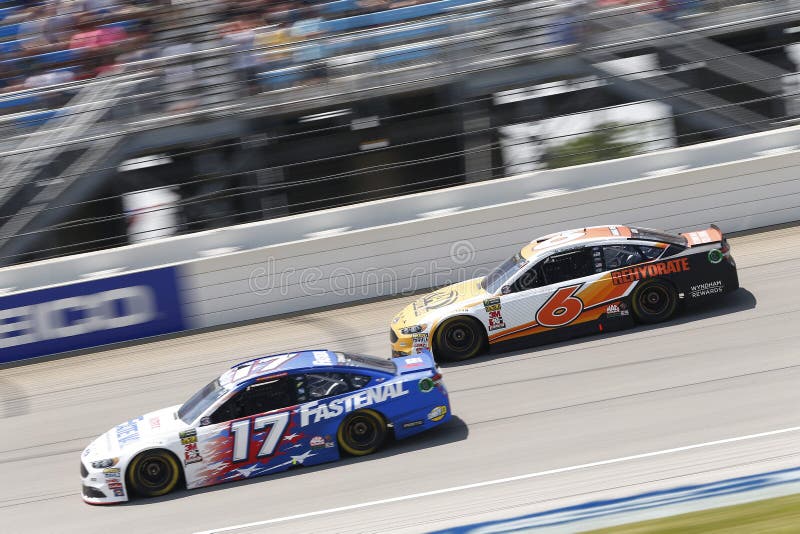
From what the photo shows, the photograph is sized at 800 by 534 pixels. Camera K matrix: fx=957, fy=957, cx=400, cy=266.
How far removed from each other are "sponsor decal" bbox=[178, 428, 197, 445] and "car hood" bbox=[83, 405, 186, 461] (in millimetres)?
80

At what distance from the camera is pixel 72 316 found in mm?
14359

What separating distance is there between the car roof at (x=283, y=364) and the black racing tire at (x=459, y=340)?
1924 mm

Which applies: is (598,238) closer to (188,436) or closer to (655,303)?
(655,303)

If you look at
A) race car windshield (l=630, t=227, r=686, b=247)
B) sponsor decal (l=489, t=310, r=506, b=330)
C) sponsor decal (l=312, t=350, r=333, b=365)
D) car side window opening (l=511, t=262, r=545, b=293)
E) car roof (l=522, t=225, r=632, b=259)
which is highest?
car roof (l=522, t=225, r=632, b=259)

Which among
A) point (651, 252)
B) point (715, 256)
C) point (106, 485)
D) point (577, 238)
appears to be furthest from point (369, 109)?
point (106, 485)

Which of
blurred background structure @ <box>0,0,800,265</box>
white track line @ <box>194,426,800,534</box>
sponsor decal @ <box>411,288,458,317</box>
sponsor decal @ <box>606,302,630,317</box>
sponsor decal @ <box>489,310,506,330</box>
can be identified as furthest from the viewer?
blurred background structure @ <box>0,0,800,265</box>

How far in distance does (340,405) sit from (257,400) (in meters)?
0.78

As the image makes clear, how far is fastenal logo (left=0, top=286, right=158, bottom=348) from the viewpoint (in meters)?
14.3

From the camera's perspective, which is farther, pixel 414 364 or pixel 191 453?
pixel 414 364

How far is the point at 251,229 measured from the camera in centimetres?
1478

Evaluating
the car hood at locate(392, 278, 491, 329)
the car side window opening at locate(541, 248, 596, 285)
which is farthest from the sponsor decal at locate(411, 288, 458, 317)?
the car side window opening at locate(541, 248, 596, 285)

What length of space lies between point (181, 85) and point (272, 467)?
8545mm

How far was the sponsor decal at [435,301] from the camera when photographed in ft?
37.1

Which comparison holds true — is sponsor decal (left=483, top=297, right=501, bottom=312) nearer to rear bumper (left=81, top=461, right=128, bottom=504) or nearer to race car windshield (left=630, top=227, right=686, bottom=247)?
race car windshield (left=630, top=227, right=686, bottom=247)
